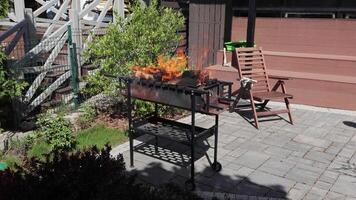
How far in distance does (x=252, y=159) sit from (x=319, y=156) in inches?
36.7

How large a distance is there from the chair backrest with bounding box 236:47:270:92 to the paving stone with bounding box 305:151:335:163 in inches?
78.3

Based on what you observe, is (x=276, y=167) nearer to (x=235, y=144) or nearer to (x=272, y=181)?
(x=272, y=181)

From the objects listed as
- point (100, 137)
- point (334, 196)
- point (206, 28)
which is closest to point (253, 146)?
point (334, 196)

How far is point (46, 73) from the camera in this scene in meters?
7.05

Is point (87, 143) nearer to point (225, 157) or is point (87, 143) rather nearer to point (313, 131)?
point (225, 157)

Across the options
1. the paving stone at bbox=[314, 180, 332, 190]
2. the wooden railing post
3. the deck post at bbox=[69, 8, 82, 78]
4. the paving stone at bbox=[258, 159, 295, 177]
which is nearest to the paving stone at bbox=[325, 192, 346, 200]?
the paving stone at bbox=[314, 180, 332, 190]

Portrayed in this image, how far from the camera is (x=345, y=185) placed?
13.9ft

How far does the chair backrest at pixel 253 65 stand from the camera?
693 cm

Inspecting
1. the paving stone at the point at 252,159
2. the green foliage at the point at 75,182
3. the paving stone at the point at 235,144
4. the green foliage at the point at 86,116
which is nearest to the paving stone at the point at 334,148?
the paving stone at the point at 252,159

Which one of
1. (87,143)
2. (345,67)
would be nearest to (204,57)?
(345,67)

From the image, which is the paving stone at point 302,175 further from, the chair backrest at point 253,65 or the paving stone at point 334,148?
the chair backrest at point 253,65

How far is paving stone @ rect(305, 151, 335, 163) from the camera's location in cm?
491

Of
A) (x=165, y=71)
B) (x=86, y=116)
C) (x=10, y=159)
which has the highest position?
(x=165, y=71)

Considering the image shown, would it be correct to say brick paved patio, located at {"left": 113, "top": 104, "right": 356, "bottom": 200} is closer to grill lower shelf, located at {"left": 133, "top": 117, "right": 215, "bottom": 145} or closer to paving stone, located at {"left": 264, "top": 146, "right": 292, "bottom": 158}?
paving stone, located at {"left": 264, "top": 146, "right": 292, "bottom": 158}
